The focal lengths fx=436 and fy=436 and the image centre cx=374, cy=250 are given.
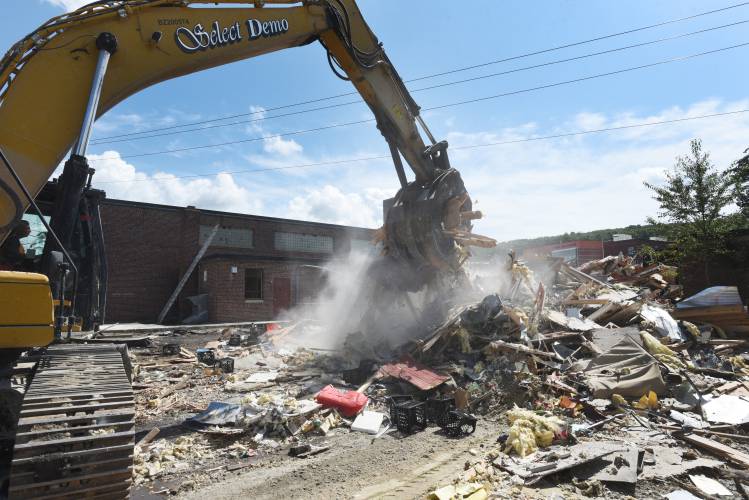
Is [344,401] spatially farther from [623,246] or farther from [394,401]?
[623,246]

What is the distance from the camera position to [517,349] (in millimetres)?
8203

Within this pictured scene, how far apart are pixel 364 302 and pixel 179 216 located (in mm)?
16484

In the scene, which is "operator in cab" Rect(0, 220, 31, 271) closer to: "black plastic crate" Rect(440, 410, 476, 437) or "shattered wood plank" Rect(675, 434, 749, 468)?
"black plastic crate" Rect(440, 410, 476, 437)

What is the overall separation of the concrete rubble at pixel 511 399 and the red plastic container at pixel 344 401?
0.02 m

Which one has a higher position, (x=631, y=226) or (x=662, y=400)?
(x=631, y=226)

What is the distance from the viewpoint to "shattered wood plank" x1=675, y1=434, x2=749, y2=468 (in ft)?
15.3

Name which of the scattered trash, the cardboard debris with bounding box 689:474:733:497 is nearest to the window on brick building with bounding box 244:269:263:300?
the scattered trash

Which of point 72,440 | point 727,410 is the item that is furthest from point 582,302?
point 72,440

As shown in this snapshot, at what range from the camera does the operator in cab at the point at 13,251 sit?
4414 millimetres

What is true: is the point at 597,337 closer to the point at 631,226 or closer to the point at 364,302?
the point at 364,302

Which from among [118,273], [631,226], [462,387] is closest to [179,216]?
[118,273]

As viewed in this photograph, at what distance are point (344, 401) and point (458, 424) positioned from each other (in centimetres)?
179

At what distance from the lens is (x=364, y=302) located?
11305 mm

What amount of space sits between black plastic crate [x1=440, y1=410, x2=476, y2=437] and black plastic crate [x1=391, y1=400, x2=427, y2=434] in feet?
1.09
